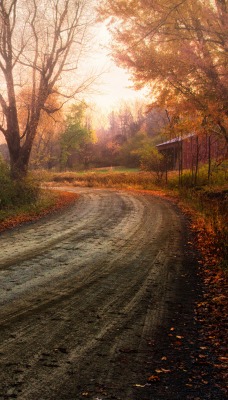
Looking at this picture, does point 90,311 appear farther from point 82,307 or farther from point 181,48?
point 181,48

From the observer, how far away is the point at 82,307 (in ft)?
15.8

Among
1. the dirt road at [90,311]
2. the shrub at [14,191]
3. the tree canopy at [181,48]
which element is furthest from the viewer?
the shrub at [14,191]

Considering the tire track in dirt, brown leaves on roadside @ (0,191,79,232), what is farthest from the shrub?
the tire track in dirt

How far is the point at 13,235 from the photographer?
983 cm

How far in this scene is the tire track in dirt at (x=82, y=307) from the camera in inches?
126

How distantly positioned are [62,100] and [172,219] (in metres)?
12.1

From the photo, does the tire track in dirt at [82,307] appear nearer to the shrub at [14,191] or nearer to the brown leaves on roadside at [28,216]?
the brown leaves on roadside at [28,216]

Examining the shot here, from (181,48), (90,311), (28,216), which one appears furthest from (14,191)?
(90,311)

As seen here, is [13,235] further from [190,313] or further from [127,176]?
[127,176]

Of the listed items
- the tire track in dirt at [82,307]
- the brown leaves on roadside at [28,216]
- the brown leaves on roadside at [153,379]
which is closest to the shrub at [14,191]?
the brown leaves on roadside at [28,216]

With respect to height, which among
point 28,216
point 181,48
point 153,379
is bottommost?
point 153,379

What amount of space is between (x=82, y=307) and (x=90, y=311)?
0.17 meters

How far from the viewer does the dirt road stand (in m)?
3.14

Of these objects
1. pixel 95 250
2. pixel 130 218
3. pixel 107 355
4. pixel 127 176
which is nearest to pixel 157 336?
pixel 107 355
